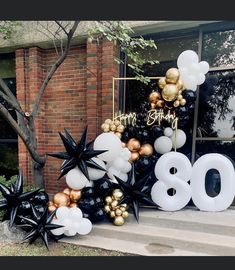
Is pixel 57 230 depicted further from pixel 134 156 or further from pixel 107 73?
pixel 107 73

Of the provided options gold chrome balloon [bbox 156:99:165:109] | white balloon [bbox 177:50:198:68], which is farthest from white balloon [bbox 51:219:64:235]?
white balloon [bbox 177:50:198:68]

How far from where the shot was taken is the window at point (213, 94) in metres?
4.07

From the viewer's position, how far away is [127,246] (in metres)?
3.32

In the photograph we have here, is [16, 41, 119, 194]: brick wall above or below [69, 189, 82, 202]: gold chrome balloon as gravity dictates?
above

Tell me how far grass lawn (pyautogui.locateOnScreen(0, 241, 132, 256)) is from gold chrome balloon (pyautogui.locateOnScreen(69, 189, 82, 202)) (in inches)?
22.5

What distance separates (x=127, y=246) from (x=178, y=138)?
1.66m

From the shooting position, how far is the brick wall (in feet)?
14.9

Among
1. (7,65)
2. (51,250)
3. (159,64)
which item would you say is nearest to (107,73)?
(159,64)

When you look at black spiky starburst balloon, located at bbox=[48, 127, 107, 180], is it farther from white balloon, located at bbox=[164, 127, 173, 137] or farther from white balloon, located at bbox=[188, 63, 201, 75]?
white balloon, located at bbox=[188, 63, 201, 75]

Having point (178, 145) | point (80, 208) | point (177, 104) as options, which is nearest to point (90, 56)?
point (177, 104)

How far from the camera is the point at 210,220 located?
3498 mm

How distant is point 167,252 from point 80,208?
48.8 inches

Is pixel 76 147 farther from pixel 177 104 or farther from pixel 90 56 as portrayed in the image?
pixel 90 56

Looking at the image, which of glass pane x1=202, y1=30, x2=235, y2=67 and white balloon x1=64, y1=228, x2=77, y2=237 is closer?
white balloon x1=64, y1=228, x2=77, y2=237
